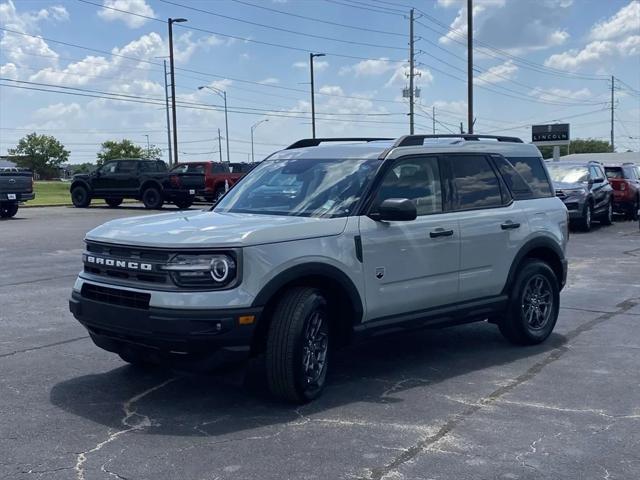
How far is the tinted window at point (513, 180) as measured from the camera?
7.36 m

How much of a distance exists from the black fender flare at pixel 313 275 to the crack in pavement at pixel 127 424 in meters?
1.07

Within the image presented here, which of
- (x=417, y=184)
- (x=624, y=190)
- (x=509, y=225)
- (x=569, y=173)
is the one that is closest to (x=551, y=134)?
(x=624, y=190)

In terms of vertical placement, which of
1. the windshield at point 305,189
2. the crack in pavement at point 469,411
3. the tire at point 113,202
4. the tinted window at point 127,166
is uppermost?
the tinted window at point 127,166

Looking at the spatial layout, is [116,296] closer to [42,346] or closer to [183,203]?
[42,346]

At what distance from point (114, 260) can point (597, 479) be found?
3387 mm

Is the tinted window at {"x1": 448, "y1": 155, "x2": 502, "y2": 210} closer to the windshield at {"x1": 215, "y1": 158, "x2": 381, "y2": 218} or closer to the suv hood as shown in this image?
the windshield at {"x1": 215, "y1": 158, "x2": 381, "y2": 218}

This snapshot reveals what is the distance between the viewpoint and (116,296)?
543 cm

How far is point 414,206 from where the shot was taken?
6043mm

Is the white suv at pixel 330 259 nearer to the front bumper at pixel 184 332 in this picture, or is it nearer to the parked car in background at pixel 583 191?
the front bumper at pixel 184 332

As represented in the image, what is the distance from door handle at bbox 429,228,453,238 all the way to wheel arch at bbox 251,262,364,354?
0.97m

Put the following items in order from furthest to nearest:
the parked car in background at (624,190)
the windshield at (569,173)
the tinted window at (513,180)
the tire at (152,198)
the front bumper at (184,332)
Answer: the tire at (152,198) < the parked car in background at (624,190) < the windshield at (569,173) < the tinted window at (513,180) < the front bumper at (184,332)

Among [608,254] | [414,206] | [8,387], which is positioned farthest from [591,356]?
[608,254]

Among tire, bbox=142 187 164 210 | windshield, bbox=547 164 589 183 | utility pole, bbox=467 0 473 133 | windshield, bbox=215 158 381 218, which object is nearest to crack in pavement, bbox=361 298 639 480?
windshield, bbox=215 158 381 218

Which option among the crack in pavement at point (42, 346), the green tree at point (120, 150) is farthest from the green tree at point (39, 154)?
the crack in pavement at point (42, 346)
